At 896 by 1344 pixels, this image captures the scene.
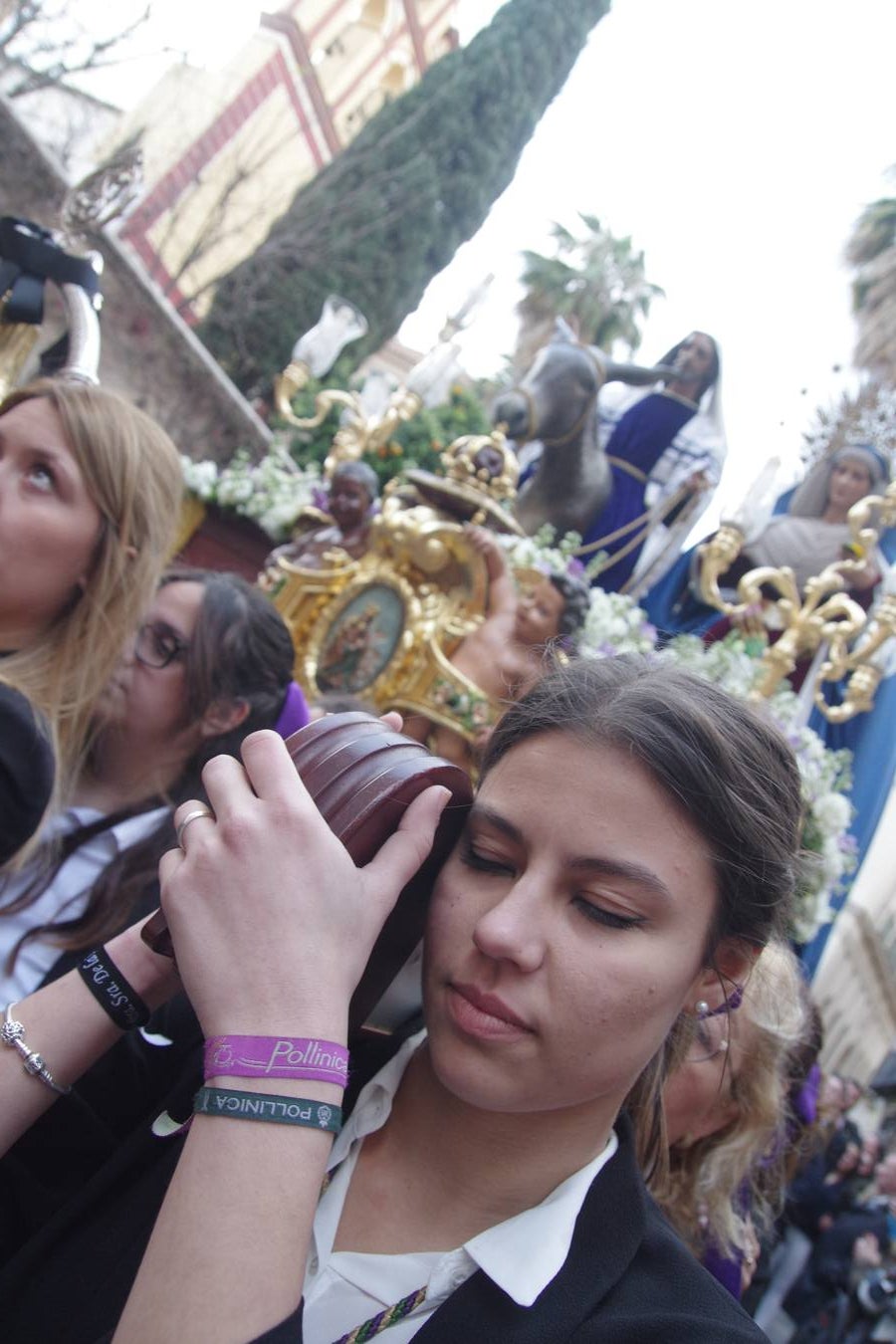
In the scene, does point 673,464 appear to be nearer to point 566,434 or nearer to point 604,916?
point 566,434

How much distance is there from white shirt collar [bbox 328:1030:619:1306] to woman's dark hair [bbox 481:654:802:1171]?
0.23 m

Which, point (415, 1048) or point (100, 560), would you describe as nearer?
point (415, 1048)

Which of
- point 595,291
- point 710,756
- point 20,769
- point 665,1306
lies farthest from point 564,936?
point 595,291

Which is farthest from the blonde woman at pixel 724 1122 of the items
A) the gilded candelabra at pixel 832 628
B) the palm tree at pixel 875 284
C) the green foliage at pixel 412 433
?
the palm tree at pixel 875 284

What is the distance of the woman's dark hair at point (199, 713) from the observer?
4.99 ft

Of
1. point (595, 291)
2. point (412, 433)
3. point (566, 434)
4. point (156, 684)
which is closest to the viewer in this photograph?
point (156, 684)

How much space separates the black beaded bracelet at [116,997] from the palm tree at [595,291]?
18.5 meters

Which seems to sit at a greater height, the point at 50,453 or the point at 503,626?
the point at 50,453

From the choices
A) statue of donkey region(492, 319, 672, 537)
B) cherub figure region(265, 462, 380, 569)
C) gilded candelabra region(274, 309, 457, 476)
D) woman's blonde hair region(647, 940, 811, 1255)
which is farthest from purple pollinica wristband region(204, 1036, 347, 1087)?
statue of donkey region(492, 319, 672, 537)

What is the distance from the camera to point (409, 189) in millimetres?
15258

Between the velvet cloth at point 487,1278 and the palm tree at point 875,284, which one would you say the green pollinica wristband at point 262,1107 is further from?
the palm tree at point 875,284

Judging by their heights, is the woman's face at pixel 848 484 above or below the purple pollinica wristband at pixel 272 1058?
above

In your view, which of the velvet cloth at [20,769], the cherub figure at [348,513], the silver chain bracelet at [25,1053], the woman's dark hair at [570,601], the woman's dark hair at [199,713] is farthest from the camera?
the cherub figure at [348,513]

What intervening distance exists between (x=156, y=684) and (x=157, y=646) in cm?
8
